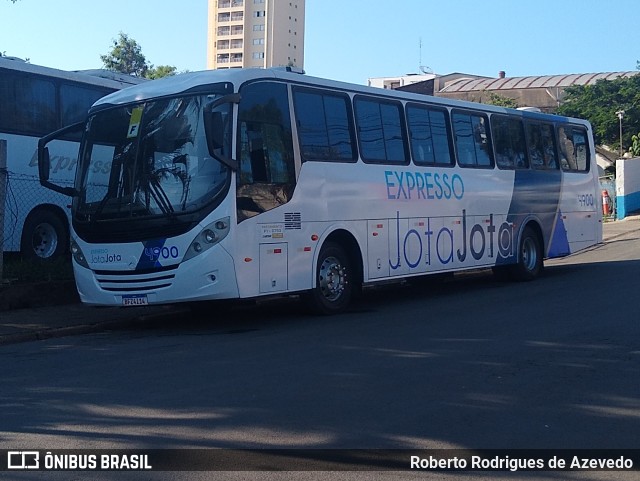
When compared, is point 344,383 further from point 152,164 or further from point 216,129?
point 152,164

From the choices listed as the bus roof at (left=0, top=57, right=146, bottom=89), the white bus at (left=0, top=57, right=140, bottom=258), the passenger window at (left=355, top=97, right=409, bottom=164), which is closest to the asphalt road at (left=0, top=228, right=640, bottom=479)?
the passenger window at (left=355, top=97, right=409, bottom=164)

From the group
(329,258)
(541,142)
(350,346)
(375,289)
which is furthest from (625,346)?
(541,142)

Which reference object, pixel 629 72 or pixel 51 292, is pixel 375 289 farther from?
pixel 629 72

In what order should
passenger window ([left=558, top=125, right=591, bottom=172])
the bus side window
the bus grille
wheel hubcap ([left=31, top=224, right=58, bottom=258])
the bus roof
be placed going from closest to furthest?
the bus grille < the bus roof < wheel hubcap ([left=31, top=224, right=58, bottom=258]) < passenger window ([left=558, top=125, right=591, bottom=172]) < the bus side window

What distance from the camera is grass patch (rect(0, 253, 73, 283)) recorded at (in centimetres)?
1409

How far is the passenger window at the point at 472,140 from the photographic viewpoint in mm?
16594

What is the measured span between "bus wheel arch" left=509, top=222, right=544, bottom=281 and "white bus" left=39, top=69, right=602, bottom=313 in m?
2.14

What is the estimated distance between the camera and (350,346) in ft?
33.3

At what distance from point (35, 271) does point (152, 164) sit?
3.89 meters

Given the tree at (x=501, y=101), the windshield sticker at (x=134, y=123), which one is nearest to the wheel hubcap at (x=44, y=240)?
the windshield sticker at (x=134, y=123)

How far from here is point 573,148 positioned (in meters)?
20.3

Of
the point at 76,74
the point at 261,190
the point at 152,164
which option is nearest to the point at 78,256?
the point at 152,164

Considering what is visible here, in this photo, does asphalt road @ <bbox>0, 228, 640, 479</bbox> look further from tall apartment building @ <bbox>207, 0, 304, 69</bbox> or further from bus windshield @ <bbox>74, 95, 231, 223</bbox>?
tall apartment building @ <bbox>207, 0, 304, 69</bbox>

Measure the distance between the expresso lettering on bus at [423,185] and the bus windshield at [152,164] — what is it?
392 cm
